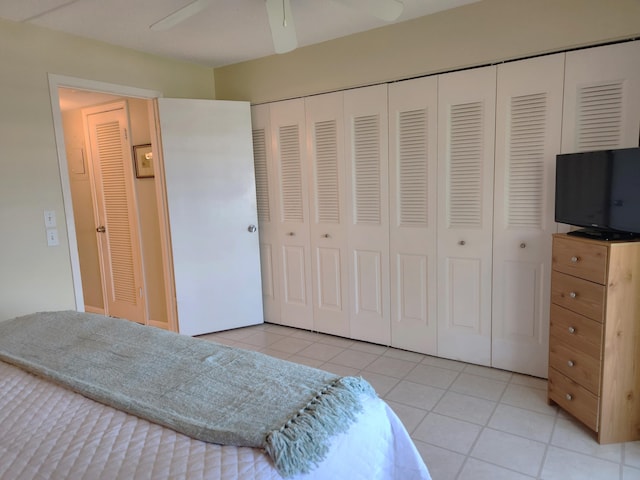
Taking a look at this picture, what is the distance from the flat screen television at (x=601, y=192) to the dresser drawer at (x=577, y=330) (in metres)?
0.42

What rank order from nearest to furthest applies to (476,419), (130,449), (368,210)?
1. (130,449)
2. (476,419)
3. (368,210)

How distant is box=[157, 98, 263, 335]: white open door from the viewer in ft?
11.0

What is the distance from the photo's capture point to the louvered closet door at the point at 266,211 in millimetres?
3623

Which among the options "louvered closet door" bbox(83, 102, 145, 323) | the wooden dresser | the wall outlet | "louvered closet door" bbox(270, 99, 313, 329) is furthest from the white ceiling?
the wooden dresser

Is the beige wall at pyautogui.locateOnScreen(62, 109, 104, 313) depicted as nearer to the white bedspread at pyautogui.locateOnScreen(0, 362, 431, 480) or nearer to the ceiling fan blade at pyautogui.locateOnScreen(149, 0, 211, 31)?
the ceiling fan blade at pyautogui.locateOnScreen(149, 0, 211, 31)

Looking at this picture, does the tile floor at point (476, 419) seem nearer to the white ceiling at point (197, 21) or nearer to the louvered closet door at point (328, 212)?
the louvered closet door at point (328, 212)

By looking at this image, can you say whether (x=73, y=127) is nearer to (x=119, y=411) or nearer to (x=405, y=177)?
(x=405, y=177)

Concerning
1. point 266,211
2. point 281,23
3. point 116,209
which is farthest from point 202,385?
point 116,209

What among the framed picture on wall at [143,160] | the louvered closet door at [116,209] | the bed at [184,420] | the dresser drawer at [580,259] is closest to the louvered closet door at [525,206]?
the dresser drawer at [580,259]

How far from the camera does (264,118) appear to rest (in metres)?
3.60

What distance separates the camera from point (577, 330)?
2.07m

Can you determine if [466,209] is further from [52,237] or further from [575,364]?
[52,237]

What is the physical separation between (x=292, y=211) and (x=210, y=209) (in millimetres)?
698

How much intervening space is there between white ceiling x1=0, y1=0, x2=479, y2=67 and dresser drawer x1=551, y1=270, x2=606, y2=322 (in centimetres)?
175
